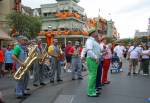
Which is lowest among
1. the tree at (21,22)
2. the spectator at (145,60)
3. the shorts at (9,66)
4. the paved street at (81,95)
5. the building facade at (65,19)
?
the paved street at (81,95)

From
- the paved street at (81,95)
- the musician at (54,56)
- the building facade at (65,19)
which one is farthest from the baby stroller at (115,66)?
the building facade at (65,19)

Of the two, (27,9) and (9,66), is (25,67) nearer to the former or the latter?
(9,66)

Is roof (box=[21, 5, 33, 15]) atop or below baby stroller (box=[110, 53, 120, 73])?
atop

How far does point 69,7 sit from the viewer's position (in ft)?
260

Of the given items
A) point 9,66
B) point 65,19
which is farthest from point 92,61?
point 65,19

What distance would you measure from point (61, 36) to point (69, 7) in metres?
10.3

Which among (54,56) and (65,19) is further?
(65,19)

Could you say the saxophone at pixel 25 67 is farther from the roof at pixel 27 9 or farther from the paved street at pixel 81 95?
the roof at pixel 27 9

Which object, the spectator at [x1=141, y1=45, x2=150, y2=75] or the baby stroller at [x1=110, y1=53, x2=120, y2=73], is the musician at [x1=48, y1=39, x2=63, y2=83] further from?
the baby stroller at [x1=110, y1=53, x2=120, y2=73]

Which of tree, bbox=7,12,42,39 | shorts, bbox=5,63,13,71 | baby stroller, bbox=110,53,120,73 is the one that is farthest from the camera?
tree, bbox=7,12,42,39

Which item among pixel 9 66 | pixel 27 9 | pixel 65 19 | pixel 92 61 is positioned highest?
pixel 27 9

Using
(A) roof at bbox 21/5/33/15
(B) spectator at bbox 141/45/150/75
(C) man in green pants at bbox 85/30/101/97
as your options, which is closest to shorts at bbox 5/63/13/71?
(B) spectator at bbox 141/45/150/75

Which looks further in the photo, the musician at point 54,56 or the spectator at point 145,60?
the spectator at point 145,60

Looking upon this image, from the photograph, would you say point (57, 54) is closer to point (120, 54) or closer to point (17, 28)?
point (120, 54)
